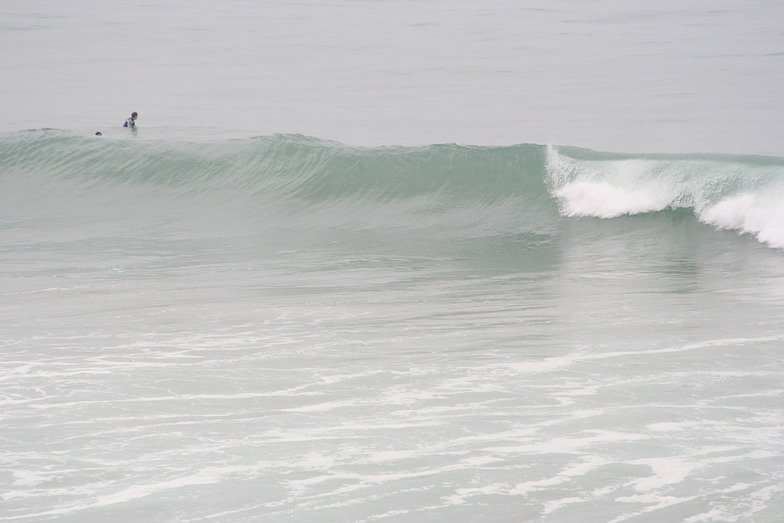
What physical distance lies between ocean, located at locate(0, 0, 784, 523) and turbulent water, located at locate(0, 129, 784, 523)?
0.03 meters

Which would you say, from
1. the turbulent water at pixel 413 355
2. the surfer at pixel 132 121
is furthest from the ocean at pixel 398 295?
the surfer at pixel 132 121

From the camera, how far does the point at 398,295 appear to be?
34.3ft

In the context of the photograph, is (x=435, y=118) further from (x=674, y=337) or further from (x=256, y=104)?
(x=674, y=337)

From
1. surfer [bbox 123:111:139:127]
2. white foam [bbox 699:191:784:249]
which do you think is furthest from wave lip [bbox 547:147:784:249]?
surfer [bbox 123:111:139:127]

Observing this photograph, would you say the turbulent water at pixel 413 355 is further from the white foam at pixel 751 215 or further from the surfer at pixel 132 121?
the surfer at pixel 132 121

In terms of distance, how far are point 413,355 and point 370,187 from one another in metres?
10.3

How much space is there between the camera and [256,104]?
26.4m

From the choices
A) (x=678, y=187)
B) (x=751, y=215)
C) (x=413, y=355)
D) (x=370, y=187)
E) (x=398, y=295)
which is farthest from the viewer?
(x=370, y=187)

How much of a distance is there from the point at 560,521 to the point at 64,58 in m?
33.7

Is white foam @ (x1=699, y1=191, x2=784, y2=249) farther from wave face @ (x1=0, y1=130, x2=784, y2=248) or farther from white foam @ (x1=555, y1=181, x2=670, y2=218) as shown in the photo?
white foam @ (x1=555, y1=181, x2=670, y2=218)

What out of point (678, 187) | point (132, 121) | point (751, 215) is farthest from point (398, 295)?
point (132, 121)

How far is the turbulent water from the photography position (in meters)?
5.46

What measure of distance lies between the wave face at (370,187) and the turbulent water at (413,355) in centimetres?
8

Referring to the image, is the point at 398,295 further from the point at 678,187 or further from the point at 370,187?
the point at 370,187
